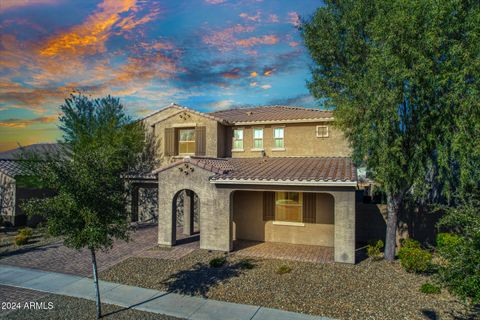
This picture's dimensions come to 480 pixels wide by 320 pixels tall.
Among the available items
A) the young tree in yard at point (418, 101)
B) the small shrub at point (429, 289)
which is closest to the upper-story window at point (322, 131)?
the young tree in yard at point (418, 101)

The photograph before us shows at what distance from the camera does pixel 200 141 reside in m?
21.2

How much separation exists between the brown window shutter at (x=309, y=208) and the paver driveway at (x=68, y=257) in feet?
28.8

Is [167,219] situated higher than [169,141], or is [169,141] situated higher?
[169,141]

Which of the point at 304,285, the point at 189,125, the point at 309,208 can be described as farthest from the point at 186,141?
the point at 304,285

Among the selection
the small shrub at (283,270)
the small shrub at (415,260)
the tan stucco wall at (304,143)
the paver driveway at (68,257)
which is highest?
the tan stucco wall at (304,143)

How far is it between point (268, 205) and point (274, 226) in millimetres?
1257

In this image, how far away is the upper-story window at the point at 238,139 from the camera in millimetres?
21797

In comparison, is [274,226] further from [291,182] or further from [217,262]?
[217,262]

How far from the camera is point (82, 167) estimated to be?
8.70m

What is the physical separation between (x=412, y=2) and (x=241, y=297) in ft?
43.0

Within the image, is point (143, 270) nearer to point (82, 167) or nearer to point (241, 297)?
point (241, 297)

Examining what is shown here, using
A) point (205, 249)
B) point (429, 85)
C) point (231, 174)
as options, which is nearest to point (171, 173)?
point (231, 174)

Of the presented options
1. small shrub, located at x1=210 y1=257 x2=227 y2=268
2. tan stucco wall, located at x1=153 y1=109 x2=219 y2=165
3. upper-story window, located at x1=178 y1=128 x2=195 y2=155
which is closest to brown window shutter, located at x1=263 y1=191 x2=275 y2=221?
small shrub, located at x1=210 y1=257 x2=227 y2=268

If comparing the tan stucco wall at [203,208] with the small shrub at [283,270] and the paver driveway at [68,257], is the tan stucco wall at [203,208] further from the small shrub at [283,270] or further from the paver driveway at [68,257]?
the small shrub at [283,270]
